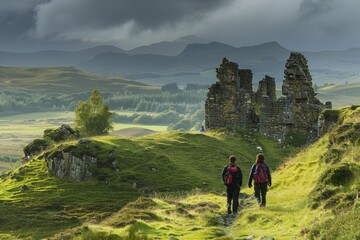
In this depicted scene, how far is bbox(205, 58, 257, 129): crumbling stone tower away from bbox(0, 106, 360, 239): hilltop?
4.30 metres

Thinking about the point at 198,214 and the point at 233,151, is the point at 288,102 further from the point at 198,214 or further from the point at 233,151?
the point at 198,214

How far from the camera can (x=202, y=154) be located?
8106cm

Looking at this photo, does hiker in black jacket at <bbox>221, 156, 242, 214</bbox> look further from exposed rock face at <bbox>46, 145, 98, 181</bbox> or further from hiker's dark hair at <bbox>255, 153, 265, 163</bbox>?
exposed rock face at <bbox>46, 145, 98, 181</bbox>

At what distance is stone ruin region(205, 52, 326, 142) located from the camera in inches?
3236

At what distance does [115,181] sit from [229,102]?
32.0m

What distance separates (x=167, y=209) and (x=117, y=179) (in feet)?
128

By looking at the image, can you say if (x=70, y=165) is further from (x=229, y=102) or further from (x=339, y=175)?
(x=339, y=175)

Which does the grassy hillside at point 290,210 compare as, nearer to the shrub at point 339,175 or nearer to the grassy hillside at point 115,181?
the shrub at point 339,175

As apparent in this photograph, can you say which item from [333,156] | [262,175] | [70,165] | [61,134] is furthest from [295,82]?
[61,134]

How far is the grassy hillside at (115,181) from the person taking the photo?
71188 millimetres

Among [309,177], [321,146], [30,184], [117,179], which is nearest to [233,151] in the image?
[117,179]

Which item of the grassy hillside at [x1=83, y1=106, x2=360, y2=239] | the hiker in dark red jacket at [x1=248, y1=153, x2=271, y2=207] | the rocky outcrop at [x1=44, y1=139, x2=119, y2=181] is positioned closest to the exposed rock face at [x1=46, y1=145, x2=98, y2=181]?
the rocky outcrop at [x1=44, y1=139, x2=119, y2=181]

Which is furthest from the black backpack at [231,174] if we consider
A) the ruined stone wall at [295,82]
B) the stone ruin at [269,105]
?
the ruined stone wall at [295,82]

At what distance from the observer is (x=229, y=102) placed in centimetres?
9662
